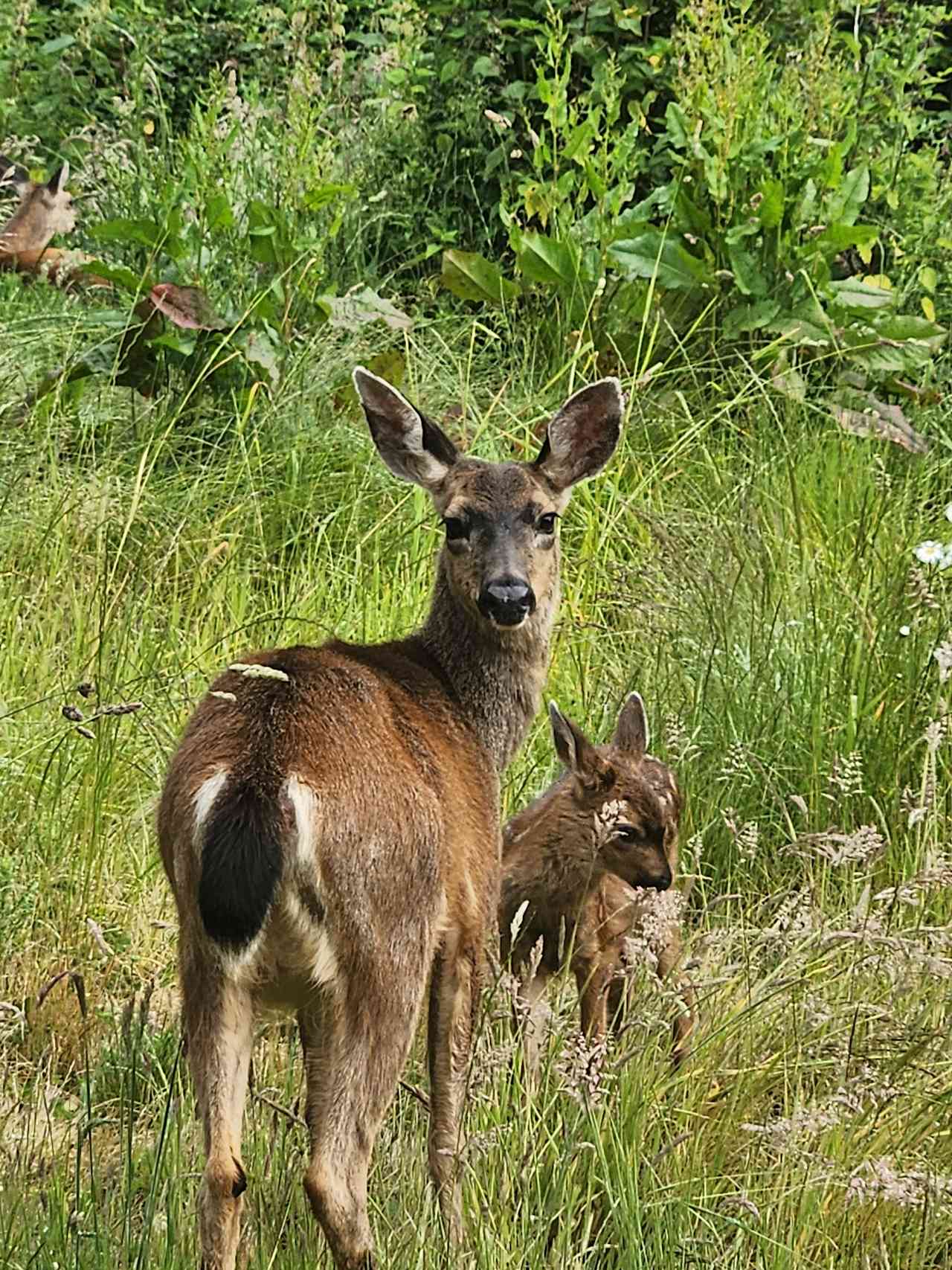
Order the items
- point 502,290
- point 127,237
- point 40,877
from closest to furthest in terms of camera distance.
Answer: point 40,877, point 127,237, point 502,290

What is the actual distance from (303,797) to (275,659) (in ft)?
1.73

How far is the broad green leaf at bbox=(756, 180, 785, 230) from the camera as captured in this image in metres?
7.36

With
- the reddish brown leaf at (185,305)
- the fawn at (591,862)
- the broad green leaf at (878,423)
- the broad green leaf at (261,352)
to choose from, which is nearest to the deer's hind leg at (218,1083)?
the fawn at (591,862)

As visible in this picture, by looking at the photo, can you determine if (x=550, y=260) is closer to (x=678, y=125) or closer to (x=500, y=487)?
(x=678, y=125)

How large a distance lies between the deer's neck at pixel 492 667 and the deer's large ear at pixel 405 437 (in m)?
0.30

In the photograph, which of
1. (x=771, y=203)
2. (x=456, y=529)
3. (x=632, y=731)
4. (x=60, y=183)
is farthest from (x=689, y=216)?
(x=632, y=731)

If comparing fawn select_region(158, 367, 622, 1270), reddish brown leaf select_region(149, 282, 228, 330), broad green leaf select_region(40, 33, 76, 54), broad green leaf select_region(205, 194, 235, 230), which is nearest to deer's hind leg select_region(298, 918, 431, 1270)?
fawn select_region(158, 367, 622, 1270)

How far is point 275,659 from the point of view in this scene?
12.2 feet

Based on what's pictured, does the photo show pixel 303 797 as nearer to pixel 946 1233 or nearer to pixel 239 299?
pixel 946 1233

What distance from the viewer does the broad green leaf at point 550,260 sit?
758 centimetres

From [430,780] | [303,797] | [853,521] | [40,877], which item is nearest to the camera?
[303,797]

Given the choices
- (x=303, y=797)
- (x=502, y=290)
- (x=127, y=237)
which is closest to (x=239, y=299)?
(x=127, y=237)

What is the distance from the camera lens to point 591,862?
441cm

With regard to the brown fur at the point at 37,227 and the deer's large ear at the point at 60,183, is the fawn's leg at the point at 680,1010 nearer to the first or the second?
the brown fur at the point at 37,227
